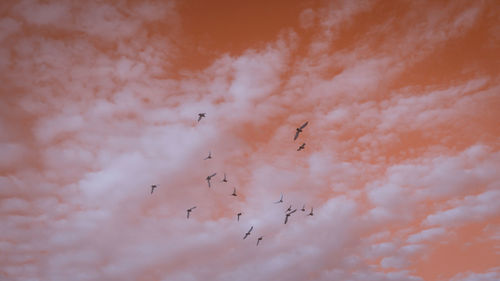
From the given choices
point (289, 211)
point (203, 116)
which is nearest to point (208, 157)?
point (203, 116)

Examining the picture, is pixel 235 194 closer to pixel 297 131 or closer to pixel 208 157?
pixel 208 157

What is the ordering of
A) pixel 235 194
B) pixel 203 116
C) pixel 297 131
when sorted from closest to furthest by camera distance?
pixel 297 131
pixel 203 116
pixel 235 194

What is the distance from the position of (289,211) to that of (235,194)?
18.1 meters

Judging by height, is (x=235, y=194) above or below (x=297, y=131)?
below

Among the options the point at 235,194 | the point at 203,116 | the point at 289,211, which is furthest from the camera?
the point at 289,211

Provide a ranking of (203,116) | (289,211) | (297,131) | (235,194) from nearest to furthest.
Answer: (297,131) < (203,116) < (235,194) < (289,211)

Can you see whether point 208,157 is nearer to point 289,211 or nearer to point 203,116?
point 203,116

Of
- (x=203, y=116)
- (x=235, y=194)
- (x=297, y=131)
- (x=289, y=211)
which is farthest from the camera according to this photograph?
(x=289, y=211)

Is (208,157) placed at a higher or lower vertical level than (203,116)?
lower

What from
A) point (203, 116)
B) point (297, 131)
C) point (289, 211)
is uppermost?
point (203, 116)

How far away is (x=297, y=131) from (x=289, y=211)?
1260 inches

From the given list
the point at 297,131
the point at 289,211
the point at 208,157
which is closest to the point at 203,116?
the point at 208,157

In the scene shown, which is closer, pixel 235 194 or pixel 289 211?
pixel 235 194

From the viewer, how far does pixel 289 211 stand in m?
→ 89.9
